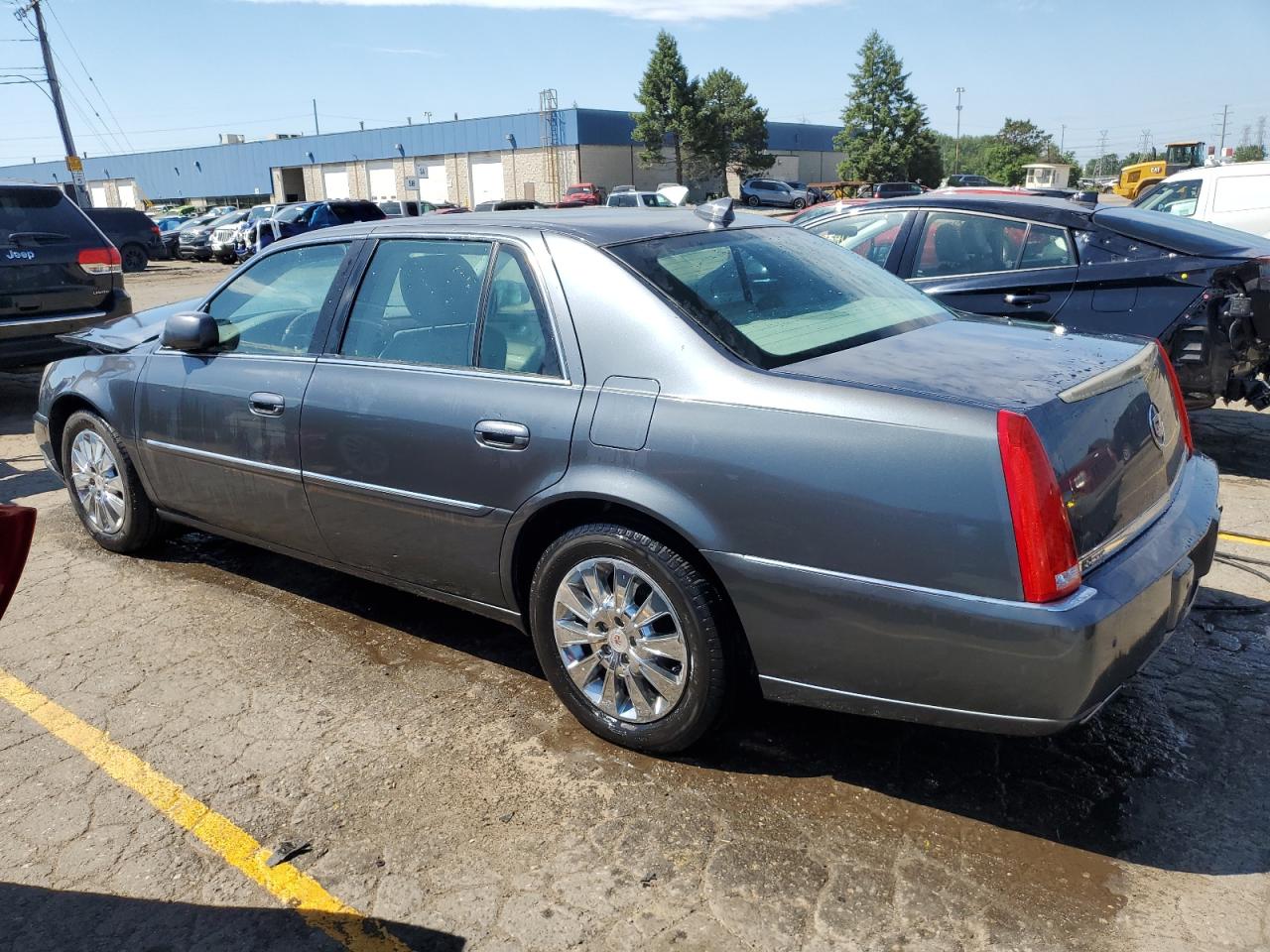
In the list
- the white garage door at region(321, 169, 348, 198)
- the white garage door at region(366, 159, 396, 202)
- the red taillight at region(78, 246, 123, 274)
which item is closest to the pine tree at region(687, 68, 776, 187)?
the white garage door at region(366, 159, 396, 202)

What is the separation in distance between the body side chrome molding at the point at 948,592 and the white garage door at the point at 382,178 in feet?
215

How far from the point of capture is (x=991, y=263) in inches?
250

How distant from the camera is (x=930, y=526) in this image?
2.46 meters

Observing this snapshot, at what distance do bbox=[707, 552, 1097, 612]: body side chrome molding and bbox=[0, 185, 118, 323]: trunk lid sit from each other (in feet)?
26.2

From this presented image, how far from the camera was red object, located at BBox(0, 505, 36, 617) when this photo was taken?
2.34 m

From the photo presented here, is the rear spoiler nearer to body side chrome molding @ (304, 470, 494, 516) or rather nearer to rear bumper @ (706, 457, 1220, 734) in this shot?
rear bumper @ (706, 457, 1220, 734)

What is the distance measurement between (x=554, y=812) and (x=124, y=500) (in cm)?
309

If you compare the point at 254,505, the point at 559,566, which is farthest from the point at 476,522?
the point at 254,505

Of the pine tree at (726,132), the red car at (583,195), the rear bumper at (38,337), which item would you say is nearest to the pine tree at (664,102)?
the pine tree at (726,132)

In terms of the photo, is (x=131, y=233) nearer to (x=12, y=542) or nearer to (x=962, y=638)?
(x=12, y=542)

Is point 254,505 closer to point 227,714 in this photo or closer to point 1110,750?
point 227,714

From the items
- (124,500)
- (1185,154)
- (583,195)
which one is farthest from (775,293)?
(1185,154)

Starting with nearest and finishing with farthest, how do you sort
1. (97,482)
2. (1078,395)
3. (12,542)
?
(12,542) → (1078,395) → (97,482)

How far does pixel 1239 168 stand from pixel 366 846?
1231 cm
